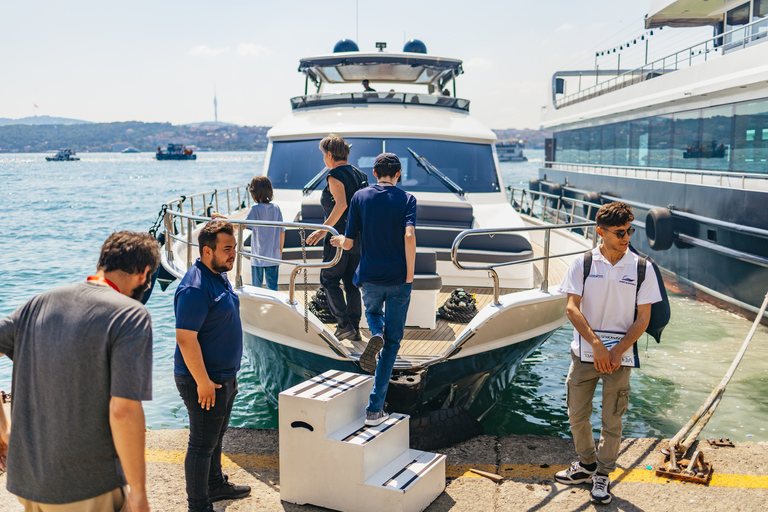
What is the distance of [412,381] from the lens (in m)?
4.52

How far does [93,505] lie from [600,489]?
297cm

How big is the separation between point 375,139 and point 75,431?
6228 mm

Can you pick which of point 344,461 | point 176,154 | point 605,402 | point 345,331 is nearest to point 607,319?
point 605,402

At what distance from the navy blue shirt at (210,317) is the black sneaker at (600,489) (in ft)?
7.64

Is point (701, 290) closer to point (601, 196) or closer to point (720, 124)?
point (720, 124)

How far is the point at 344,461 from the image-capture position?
12.3 ft

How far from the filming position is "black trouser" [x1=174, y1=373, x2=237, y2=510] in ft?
11.2

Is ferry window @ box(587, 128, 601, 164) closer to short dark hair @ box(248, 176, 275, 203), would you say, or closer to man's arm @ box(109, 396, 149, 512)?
short dark hair @ box(248, 176, 275, 203)

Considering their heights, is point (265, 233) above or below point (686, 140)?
below

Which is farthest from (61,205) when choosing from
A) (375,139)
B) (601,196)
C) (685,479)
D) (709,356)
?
(685,479)

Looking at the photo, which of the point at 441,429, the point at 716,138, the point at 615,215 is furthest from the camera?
the point at 716,138

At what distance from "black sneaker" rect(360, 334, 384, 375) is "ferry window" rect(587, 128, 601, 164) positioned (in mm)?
17882

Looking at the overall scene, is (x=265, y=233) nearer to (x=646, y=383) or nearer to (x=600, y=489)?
(x=600, y=489)

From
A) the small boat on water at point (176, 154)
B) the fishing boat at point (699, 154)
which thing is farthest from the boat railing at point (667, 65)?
the small boat on water at point (176, 154)
